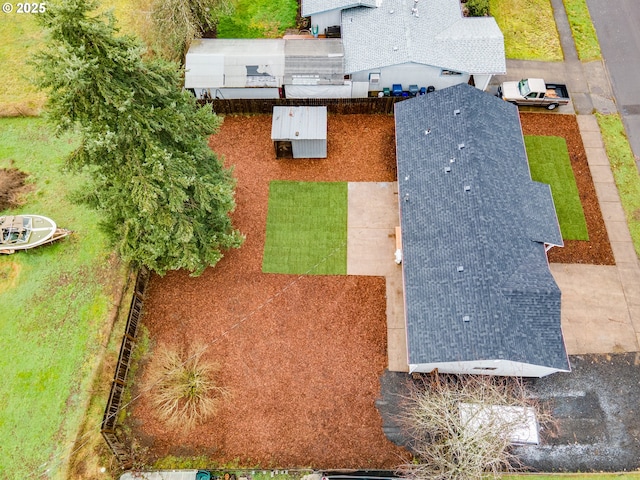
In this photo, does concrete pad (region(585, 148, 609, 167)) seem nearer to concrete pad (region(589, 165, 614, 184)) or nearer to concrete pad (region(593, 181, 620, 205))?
concrete pad (region(589, 165, 614, 184))

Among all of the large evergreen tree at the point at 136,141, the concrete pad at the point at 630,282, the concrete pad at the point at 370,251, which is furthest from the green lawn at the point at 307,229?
the concrete pad at the point at 630,282

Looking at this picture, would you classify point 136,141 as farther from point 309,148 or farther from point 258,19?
point 258,19

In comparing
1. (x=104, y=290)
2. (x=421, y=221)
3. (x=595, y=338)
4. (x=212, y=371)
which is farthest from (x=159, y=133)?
(x=595, y=338)

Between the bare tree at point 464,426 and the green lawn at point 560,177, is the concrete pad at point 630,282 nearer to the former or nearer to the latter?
the green lawn at point 560,177

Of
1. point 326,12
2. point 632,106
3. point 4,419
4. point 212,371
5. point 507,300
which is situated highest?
point 326,12

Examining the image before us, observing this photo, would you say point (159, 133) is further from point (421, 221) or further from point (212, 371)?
point (421, 221)

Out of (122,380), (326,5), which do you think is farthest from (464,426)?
(326,5)
